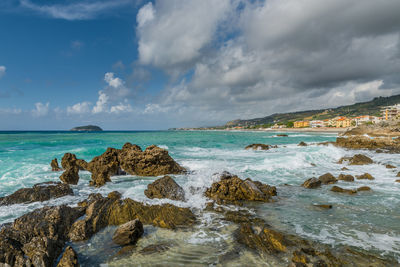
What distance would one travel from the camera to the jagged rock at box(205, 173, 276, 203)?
860 cm

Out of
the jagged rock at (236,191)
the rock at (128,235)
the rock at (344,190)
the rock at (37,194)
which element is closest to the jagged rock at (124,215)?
the rock at (128,235)

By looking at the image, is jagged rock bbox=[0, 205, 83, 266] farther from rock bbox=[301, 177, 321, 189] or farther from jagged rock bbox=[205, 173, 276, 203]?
rock bbox=[301, 177, 321, 189]

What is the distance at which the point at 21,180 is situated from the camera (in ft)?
42.8

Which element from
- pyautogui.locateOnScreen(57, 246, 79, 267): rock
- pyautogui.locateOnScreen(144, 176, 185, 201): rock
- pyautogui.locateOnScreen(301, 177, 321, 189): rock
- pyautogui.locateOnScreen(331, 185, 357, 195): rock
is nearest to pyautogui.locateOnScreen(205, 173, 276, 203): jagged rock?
pyautogui.locateOnScreen(144, 176, 185, 201): rock

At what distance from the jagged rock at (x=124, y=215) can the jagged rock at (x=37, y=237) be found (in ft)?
1.35

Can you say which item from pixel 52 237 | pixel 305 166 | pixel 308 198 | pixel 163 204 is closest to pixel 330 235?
pixel 308 198

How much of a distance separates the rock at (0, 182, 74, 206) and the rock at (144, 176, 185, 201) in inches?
159

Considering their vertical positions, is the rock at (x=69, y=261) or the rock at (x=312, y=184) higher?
the rock at (x=69, y=261)

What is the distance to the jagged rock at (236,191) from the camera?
8.60 meters

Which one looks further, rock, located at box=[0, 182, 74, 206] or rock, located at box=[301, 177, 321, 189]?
rock, located at box=[301, 177, 321, 189]

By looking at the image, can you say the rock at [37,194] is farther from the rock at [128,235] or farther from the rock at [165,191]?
the rock at [128,235]

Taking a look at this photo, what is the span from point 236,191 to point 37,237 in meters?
6.76

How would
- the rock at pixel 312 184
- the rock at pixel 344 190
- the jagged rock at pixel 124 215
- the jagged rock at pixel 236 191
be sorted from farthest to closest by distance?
the rock at pixel 312 184 < the rock at pixel 344 190 < the jagged rock at pixel 236 191 < the jagged rock at pixel 124 215

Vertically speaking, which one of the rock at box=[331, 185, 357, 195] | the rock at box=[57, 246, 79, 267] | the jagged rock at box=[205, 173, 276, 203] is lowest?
the rock at box=[331, 185, 357, 195]
